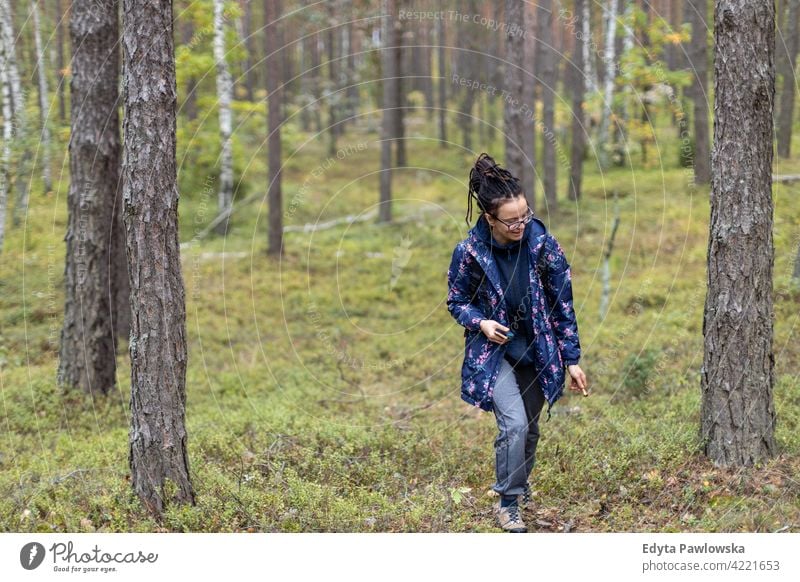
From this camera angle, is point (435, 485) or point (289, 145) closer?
point (435, 485)

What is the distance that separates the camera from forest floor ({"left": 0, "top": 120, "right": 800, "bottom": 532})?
5.72 meters

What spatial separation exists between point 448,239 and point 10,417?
12166mm

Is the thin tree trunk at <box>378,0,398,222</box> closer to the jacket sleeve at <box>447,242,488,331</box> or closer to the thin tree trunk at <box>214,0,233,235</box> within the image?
the thin tree trunk at <box>214,0,233,235</box>

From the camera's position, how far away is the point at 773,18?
5.79 m

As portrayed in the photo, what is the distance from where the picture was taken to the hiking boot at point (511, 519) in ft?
17.8

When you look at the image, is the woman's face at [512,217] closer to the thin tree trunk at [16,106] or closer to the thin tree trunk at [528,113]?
the thin tree trunk at [528,113]

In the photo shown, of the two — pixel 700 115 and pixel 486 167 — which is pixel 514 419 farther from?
pixel 700 115

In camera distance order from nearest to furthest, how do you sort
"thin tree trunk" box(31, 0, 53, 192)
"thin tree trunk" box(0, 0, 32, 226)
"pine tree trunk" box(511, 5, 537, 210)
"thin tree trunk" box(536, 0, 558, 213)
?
"pine tree trunk" box(511, 5, 537, 210) < "thin tree trunk" box(0, 0, 32, 226) < "thin tree trunk" box(31, 0, 53, 192) < "thin tree trunk" box(536, 0, 558, 213)

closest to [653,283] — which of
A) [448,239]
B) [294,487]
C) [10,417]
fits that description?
[448,239]

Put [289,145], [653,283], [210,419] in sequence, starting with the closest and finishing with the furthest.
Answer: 1. [210,419]
2. [653,283]
3. [289,145]

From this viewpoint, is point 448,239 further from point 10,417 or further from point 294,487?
point 294,487

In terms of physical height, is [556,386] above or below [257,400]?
above

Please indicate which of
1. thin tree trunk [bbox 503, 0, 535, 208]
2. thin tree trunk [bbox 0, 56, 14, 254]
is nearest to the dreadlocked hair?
thin tree trunk [bbox 503, 0, 535, 208]

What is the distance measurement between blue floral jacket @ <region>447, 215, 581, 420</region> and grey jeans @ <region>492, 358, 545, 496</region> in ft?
0.25
